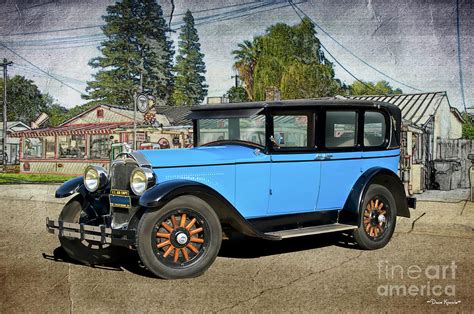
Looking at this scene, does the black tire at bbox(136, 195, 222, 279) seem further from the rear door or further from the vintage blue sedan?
the rear door

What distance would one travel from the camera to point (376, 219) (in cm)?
520

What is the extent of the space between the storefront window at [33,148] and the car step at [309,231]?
13853 millimetres

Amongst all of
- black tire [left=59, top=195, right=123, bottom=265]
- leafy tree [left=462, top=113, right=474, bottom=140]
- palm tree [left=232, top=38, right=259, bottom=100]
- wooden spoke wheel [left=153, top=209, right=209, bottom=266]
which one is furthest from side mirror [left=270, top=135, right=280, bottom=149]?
leafy tree [left=462, top=113, right=474, bottom=140]

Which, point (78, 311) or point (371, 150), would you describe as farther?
point (371, 150)

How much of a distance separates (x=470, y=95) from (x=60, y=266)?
7760 mm

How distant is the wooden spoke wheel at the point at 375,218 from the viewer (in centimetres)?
511

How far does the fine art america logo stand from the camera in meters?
3.39

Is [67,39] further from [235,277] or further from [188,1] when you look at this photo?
[235,277]

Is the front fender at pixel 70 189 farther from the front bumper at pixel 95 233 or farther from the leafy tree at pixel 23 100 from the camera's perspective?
the leafy tree at pixel 23 100

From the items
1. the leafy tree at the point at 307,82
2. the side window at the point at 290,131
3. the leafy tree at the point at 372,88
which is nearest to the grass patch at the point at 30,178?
the leafy tree at the point at 307,82

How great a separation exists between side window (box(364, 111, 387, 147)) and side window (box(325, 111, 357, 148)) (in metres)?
0.19

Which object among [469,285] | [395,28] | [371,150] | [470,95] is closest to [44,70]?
[395,28]

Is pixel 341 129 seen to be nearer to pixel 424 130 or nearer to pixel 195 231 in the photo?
pixel 195 231

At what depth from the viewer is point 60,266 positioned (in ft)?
14.2
